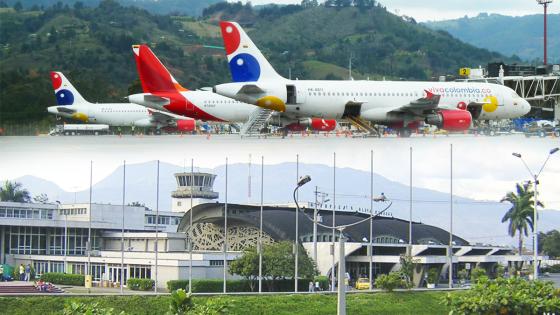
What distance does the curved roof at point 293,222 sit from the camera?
2292 inches

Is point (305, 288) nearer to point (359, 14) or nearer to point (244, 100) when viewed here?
point (244, 100)

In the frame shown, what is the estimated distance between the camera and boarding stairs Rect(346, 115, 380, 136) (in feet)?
118

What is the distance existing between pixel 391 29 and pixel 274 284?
67.0 m

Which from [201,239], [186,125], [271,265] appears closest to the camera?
[186,125]

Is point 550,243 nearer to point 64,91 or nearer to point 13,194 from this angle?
point 13,194

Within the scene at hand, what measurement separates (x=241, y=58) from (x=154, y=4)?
99.0 metres

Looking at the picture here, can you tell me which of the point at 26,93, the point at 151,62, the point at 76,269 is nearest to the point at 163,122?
the point at 151,62

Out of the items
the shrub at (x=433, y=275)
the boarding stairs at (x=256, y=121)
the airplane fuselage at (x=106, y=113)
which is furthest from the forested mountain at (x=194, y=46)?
the shrub at (x=433, y=275)

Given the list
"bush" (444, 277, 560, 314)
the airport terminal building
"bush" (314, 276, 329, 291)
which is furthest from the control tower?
"bush" (444, 277, 560, 314)

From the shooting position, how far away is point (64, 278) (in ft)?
169

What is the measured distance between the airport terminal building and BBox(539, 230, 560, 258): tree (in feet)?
66.1

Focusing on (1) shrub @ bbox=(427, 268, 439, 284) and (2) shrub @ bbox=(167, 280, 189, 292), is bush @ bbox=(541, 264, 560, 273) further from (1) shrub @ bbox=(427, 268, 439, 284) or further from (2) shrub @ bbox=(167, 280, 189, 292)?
(2) shrub @ bbox=(167, 280, 189, 292)

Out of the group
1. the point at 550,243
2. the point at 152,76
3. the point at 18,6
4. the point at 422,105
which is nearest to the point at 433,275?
the point at 152,76

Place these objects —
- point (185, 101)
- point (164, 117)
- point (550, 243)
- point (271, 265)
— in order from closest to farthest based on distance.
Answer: point (185, 101) < point (164, 117) < point (271, 265) < point (550, 243)
